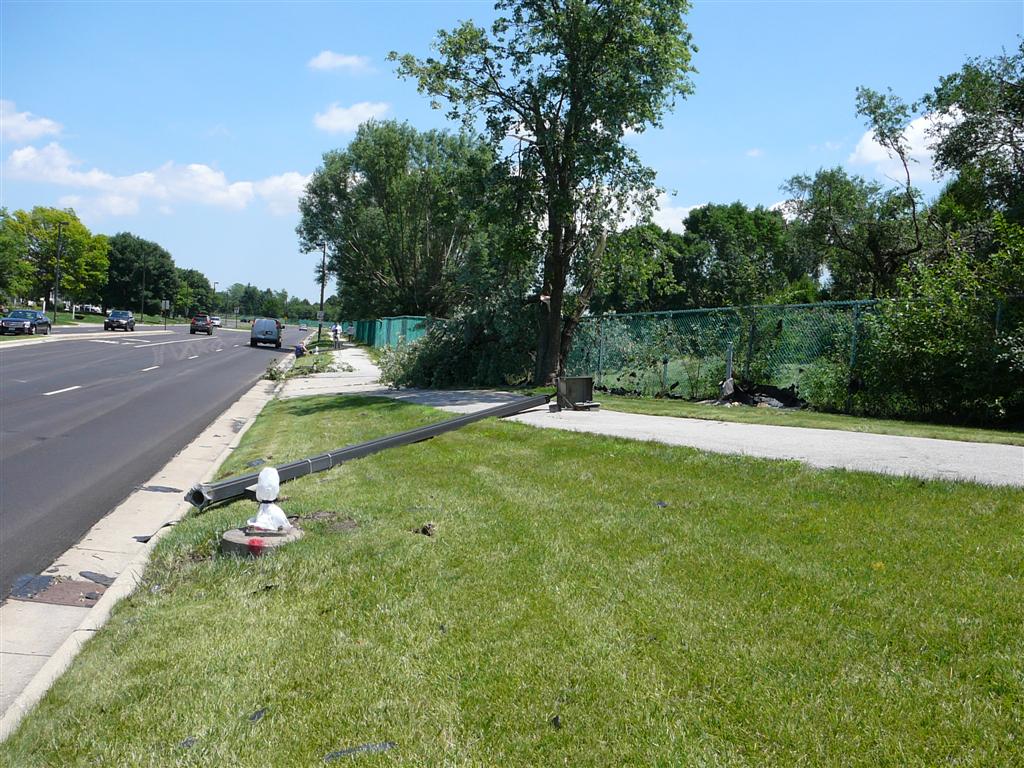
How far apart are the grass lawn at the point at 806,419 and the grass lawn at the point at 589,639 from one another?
4.42 meters

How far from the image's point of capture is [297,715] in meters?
3.47

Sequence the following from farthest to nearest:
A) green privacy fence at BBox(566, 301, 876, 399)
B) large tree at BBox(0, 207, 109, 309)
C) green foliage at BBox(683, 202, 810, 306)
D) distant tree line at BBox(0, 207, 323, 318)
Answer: large tree at BBox(0, 207, 109, 309), distant tree line at BBox(0, 207, 323, 318), green foliage at BBox(683, 202, 810, 306), green privacy fence at BBox(566, 301, 876, 399)

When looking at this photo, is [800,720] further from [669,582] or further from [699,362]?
[699,362]

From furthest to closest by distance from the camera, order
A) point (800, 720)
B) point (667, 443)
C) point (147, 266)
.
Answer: point (147, 266) < point (667, 443) < point (800, 720)

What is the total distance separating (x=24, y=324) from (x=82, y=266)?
51.3 metres

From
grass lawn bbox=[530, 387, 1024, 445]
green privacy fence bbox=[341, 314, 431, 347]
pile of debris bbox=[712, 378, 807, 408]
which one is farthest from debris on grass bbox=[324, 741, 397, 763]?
green privacy fence bbox=[341, 314, 431, 347]

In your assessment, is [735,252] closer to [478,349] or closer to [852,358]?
[478,349]

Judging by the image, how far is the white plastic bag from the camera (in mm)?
6012

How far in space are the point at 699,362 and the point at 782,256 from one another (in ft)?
143

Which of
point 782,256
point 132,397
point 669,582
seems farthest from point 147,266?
point 669,582

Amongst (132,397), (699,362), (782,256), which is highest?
(782,256)

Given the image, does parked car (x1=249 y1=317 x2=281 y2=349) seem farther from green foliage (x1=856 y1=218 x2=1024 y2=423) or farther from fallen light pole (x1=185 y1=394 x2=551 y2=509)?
green foliage (x1=856 y1=218 x2=1024 y2=423)

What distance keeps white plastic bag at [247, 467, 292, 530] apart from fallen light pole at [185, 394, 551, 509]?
1602 millimetres

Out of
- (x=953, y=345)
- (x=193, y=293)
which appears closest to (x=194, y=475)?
(x=953, y=345)
